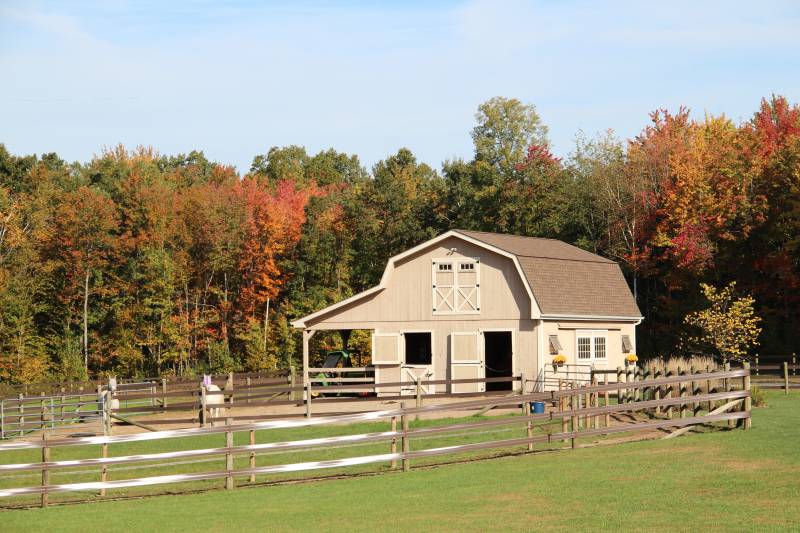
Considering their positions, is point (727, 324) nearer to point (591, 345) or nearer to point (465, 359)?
point (591, 345)

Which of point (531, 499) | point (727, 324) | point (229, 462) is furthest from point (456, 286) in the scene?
point (531, 499)

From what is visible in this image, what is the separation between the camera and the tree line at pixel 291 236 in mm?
55312

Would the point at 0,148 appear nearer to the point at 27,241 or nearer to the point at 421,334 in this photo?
the point at 27,241

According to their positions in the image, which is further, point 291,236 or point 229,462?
point 291,236

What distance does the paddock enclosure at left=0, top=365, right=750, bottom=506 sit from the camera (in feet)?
61.9

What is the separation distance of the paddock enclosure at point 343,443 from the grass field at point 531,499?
1.62ft

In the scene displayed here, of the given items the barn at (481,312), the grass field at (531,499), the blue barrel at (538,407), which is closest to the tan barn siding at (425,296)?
the barn at (481,312)

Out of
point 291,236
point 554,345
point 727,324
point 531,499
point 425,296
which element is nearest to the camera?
point 531,499

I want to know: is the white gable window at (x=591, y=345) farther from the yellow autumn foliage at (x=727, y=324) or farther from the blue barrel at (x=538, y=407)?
the blue barrel at (x=538, y=407)

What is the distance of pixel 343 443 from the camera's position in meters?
19.8

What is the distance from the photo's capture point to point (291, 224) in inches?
2603

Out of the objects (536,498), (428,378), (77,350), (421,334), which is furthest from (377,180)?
(536,498)

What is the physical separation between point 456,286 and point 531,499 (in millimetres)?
22101

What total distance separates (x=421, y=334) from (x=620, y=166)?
2280 cm
